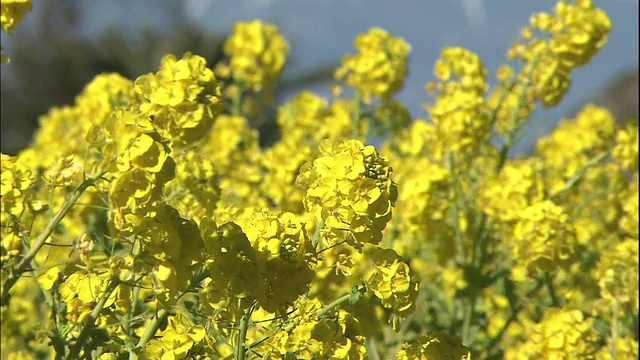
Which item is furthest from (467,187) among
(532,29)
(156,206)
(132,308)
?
(156,206)

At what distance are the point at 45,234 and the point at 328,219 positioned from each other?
1.66 ft

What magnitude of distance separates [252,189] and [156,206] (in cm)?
250

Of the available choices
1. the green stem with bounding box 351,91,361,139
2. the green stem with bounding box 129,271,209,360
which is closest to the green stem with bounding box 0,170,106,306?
the green stem with bounding box 129,271,209,360

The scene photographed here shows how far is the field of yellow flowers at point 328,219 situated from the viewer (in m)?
1.61

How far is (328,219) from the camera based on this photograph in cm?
176

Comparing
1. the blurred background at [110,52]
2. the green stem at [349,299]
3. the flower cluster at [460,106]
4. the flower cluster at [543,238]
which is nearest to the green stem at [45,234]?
the green stem at [349,299]

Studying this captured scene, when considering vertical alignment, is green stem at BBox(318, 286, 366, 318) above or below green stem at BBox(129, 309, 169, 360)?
above

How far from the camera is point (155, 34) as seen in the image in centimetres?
1834

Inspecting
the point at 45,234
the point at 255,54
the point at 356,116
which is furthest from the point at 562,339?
the point at 255,54

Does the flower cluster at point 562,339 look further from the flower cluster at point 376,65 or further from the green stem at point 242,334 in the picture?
the flower cluster at point 376,65

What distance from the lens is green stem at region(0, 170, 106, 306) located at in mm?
1546

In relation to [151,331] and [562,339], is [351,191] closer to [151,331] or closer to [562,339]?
[151,331]

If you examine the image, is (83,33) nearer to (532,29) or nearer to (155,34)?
(155,34)

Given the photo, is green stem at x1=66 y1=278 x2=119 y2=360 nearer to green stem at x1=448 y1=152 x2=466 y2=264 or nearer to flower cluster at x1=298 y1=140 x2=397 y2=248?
flower cluster at x1=298 y1=140 x2=397 y2=248
